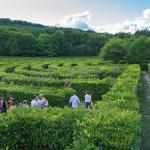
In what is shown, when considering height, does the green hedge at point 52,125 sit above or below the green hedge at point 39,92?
above

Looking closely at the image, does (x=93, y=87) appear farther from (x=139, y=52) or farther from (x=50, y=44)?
(x=50, y=44)

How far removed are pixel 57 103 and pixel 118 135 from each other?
16.5 metres

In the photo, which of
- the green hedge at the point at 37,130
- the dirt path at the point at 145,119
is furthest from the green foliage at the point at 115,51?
the green hedge at the point at 37,130

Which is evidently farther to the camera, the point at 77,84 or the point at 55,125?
the point at 77,84

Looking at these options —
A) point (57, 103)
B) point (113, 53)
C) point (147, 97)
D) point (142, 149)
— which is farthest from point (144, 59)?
point (142, 149)

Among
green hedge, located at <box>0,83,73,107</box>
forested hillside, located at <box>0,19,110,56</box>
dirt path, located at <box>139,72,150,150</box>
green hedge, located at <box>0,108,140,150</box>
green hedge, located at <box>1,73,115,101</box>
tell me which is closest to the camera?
green hedge, located at <box>0,108,140,150</box>

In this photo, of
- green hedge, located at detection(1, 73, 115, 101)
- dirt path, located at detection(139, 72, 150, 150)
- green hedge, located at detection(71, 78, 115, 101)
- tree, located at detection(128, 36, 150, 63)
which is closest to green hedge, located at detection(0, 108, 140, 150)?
dirt path, located at detection(139, 72, 150, 150)

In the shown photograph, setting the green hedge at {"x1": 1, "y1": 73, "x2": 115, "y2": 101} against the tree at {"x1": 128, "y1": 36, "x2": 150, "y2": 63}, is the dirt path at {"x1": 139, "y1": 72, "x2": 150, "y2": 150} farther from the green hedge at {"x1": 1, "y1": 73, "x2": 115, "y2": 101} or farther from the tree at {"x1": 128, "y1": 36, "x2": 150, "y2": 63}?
the tree at {"x1": 128, "y1": 36, "x2": 150, "y2": 63}

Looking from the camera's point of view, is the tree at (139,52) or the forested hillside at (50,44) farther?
the forested hillside at (50,44)

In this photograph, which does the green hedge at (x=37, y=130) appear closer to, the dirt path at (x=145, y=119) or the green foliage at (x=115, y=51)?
the dirt path at (x=145, y=119)

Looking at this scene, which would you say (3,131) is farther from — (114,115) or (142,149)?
(142,149)

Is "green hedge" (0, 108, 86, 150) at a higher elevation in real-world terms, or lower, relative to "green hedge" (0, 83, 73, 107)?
higher

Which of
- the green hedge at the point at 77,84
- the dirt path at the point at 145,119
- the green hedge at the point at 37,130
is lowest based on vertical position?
the dirt path at the point at 145,119

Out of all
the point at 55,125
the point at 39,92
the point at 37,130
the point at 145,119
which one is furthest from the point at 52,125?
the point at 39,92
